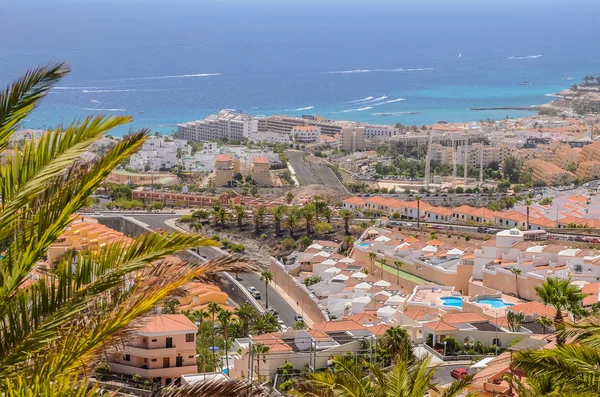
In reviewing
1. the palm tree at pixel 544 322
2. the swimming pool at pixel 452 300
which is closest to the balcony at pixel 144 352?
the palm tree at pixel 544 322

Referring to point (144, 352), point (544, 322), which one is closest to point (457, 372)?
point (544, 322)

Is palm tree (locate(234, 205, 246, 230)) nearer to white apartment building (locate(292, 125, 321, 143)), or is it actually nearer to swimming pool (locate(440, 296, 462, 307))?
swimming pool (locate(440, 296, 462, 307))

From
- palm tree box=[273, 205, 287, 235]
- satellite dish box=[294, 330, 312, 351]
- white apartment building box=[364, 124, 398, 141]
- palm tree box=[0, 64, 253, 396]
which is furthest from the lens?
white apartment building box=[364, 124, 398, 141]

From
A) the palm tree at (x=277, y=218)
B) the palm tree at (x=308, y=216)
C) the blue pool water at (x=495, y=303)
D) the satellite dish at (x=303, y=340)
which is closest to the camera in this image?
the satellite dish at (x=303, y=340)

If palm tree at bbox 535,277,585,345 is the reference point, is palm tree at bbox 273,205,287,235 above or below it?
below

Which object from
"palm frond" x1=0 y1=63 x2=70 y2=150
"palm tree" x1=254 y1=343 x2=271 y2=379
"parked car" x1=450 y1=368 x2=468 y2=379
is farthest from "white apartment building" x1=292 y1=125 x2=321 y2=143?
"palm frond" x1=0 y1=63 x2=70 y2=150

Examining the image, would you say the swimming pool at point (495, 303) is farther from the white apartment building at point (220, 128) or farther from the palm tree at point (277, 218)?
the white apartment building at point (220, 128)

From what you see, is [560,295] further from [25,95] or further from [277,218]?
[277,218]
